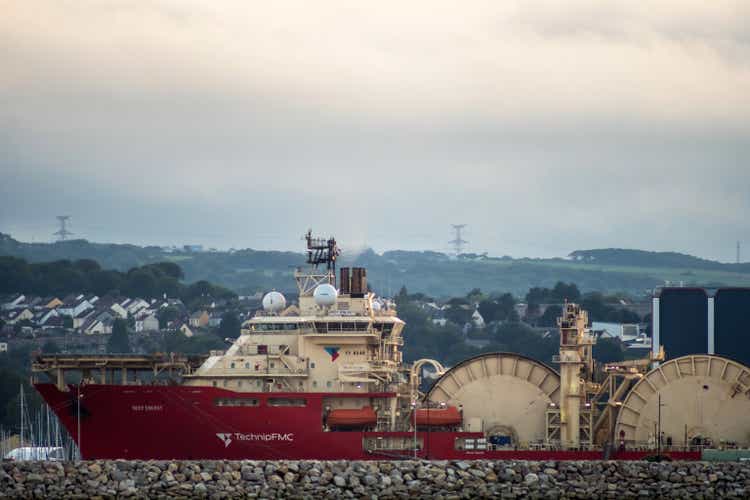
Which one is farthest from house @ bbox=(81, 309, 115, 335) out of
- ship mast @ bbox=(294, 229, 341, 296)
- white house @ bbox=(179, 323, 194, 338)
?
ship mast @ bbox=(294, 229, 341, 296)

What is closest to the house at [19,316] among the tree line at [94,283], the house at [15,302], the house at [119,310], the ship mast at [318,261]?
the house at [15,302]

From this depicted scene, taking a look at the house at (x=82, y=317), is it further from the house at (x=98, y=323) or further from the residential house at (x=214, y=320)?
the residential house at (x=214, y=320)

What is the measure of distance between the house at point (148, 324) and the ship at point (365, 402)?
80785 millimetres

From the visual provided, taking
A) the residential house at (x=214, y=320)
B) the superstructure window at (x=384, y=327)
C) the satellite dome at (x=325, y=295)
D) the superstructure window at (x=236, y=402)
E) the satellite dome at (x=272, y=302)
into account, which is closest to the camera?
the superstructure window at (x=236, y=402)

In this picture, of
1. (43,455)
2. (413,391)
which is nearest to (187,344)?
(43,455)

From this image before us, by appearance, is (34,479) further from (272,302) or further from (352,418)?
(272,302)

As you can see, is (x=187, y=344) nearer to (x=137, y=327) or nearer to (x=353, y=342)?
(x=137, y=327)

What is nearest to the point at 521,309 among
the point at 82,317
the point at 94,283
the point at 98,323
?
the point at 94,283

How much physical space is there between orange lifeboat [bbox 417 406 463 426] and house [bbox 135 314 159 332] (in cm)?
8323

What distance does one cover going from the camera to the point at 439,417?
69875 millimetres

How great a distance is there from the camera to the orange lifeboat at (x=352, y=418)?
68.9m

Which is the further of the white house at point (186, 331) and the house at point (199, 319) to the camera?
the house at point (199, 319)

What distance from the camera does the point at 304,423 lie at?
6888 centimetres

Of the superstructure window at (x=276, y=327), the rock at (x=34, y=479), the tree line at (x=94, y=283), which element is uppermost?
the tree line at (x=94, y=283)
